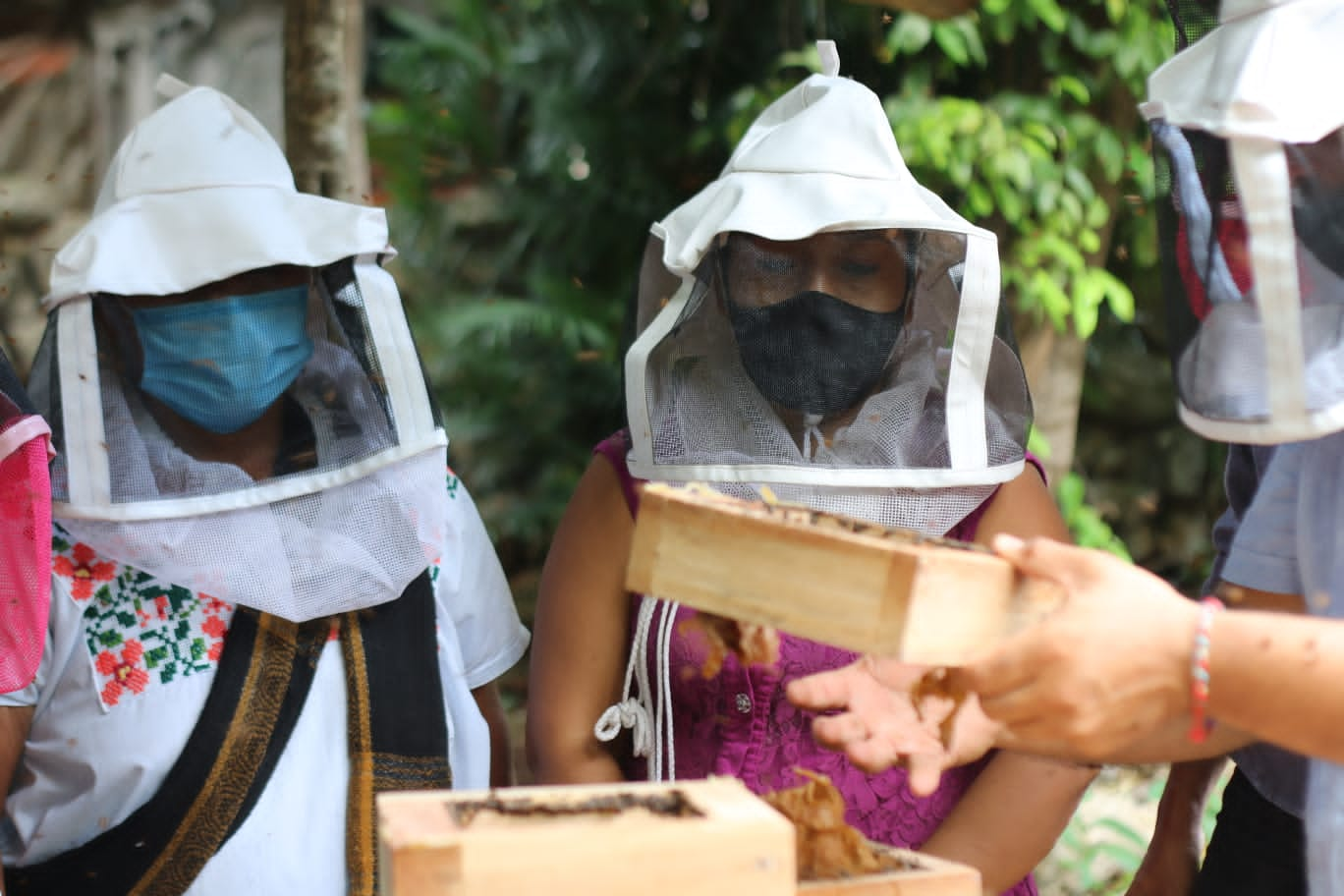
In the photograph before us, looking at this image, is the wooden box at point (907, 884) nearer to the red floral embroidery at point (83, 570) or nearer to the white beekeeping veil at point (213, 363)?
the white beekeeping veil at point (213, 363)

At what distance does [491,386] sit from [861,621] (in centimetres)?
461

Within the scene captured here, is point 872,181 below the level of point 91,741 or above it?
above

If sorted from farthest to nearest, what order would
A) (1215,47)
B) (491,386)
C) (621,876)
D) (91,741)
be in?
(491,386) → (91,741) → (1215,47) → (621,876)

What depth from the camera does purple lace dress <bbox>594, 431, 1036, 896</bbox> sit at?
1.97 m

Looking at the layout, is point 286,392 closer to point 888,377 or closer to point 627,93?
point 888,377

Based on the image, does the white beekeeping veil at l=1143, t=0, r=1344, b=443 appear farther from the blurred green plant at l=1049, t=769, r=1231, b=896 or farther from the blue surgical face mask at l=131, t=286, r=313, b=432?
the blurred green plant at l=1049, t=769, r=1231, b=896

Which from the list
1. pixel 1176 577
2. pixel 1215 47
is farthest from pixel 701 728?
pixel 1176 577

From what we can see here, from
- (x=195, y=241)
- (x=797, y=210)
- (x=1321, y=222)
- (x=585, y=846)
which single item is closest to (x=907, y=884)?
(x=585, y=846)

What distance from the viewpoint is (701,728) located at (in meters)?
2.01

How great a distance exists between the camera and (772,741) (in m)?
1.99

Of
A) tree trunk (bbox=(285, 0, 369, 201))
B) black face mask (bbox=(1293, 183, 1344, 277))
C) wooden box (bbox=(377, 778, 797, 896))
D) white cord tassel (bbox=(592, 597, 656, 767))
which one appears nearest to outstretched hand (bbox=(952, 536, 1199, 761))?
wooden box (bbox=(377, 778, 797, 896))

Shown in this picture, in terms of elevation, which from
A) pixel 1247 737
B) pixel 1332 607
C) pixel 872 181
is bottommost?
pixel 1247 737

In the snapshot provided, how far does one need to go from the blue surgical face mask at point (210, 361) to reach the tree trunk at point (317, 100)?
1.07 m

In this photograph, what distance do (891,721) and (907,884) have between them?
228 millimetres
